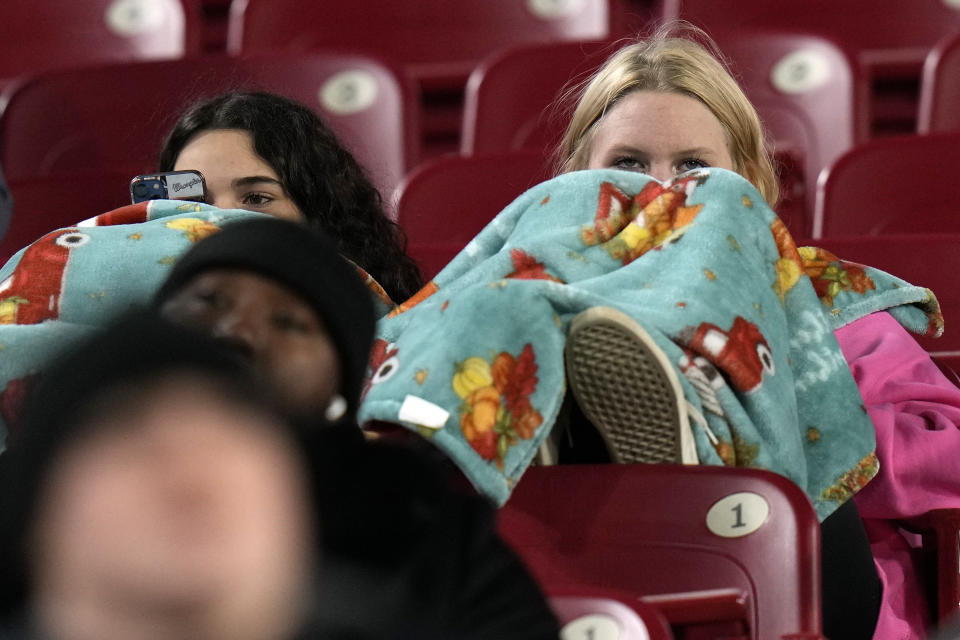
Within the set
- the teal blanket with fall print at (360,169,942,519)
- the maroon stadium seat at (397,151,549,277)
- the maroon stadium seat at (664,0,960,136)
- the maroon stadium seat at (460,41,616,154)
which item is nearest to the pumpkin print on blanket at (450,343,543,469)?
the teal blanket with fall print at (360,169,942,519)

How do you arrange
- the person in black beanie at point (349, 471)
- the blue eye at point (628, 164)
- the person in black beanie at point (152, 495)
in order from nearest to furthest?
the person in black beanie at point (152, 495) < the person in black beanie at point (349, 471) < the blue eye at point (628, 164)

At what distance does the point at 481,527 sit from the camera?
69 cm

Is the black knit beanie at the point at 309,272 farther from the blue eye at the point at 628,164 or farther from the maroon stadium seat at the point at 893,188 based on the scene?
the maroon stadium seat at the point at 893,188

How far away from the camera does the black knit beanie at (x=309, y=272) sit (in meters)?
0.71

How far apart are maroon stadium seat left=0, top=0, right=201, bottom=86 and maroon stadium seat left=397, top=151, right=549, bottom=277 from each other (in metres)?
0.71

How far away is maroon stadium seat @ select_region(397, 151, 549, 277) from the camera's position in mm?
1723

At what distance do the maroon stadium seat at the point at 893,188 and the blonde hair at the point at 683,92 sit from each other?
190mm

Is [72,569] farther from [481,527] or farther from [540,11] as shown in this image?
[540,11]

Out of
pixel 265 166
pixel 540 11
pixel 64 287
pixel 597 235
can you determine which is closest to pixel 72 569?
pixel 64 287

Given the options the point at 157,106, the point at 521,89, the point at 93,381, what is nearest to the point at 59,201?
the point at 157,106

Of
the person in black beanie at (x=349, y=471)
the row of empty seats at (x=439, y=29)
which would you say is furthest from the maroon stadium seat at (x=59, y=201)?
the person in black beanie at (x=349, y=471)

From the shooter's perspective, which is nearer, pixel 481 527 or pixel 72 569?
pixel 72 569

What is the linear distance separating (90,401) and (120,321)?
0.11 ft

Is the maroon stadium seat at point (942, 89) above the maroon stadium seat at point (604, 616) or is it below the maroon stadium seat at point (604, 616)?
above
